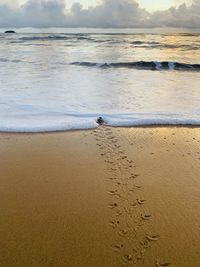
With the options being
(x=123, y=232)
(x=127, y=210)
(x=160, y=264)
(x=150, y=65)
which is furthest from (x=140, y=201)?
(x=150, y=65)

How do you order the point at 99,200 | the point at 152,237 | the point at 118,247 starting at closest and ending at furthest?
1. the point at 118,247
2. the point at 152,237
3. the point at 99,200

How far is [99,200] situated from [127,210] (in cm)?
38

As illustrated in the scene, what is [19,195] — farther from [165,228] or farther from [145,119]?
[145,119]

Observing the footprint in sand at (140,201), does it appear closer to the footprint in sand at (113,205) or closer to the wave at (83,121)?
the footprint in sand at (113,205)

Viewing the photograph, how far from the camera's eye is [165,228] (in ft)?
11.5

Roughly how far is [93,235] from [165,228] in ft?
2.30

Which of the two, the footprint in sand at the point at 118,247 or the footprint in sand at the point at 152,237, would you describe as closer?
the footprint in sand at the point at 118,247

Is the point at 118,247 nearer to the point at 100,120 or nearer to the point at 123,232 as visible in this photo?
the point at 123,232

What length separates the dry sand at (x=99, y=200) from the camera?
3.14m

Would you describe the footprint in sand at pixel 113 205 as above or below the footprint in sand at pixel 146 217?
above

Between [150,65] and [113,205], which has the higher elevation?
[150,65]

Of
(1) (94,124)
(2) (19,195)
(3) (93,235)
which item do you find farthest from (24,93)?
(3) (93,235)

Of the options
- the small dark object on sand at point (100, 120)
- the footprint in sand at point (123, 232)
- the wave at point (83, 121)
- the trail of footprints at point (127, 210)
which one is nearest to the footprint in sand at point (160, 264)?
the trail of footprints at point (127, 210)

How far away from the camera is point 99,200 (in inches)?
159
